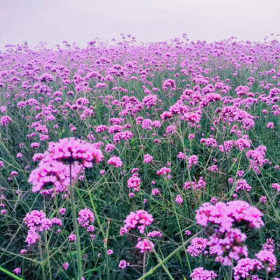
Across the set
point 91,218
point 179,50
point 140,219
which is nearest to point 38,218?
point 91,218

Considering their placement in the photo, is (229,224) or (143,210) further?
(143,210)

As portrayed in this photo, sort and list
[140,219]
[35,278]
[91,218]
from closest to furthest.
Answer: [140,219] → [91,218] → [35,278]

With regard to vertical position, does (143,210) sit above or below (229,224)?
below

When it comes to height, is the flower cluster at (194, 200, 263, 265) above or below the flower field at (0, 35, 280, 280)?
above

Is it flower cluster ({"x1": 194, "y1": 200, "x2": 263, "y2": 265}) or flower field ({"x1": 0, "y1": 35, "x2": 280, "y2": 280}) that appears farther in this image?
flower field ({"x1": 0, "y1": 35, "x2": 280, "y2": 280})

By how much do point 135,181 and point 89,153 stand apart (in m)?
1.14

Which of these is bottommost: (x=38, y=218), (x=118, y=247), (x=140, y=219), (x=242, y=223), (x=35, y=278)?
(x=35, y=278)

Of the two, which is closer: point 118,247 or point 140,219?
point 140,219

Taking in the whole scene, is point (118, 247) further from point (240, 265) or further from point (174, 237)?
point (240, 265)

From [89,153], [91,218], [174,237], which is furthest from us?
[174,237]

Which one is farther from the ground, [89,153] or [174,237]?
[89,153]

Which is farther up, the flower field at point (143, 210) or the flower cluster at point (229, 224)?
the flower cluster at point (229, 224)

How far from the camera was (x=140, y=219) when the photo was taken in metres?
1.64

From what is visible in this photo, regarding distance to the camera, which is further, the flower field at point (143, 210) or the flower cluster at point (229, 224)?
the flower field at point (143, 210)
